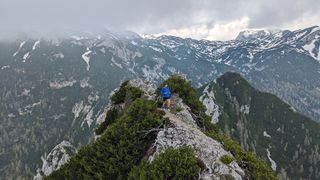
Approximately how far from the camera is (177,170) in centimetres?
2833

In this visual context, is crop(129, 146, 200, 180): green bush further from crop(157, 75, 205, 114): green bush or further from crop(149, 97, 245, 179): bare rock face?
crop(157, 75, 205, 114): green bush

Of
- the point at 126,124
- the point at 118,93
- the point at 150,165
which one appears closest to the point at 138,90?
the point at 118,93

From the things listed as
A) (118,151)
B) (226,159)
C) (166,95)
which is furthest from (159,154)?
(166,95)

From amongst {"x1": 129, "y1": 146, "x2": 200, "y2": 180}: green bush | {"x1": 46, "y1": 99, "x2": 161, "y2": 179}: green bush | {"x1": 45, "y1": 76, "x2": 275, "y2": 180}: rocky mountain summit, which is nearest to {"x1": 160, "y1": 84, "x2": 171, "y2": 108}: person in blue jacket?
{"x1": 45, "y1": 76, "x2": 275, "y2": 180}: rocky mountain summit

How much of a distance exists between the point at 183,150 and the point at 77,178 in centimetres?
1211

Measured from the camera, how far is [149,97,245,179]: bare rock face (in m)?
29.2

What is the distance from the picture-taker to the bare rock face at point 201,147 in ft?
95.9

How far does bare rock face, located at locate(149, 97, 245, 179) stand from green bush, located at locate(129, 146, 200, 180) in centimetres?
115

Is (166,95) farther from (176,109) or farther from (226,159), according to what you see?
(226,159)

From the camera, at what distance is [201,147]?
31.7 meters

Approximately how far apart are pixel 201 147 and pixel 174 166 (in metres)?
3.95

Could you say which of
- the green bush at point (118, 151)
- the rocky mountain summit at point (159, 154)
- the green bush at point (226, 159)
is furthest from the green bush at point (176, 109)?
the green bush at point (226, 159)

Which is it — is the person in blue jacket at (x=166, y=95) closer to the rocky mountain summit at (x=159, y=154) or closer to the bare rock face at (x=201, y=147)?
the rocky mountain summit at (x=159, y=154)

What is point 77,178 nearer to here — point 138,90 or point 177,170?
point 177,170
